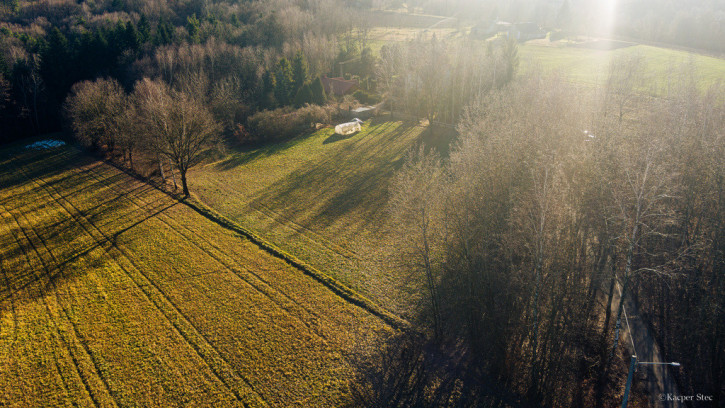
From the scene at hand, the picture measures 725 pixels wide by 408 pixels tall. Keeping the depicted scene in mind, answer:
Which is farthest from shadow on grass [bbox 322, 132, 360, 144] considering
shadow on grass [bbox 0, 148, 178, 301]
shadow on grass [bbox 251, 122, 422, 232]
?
shadow on grass [bbox 0, 148, 178, 301]

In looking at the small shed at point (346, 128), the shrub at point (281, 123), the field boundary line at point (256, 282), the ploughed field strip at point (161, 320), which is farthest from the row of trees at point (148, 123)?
the small shed at point (346, 128)

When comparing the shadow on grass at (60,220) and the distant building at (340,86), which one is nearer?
the shadow on grass at (60,220)

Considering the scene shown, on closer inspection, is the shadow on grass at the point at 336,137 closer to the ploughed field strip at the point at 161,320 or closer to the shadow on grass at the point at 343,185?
the shadow on grass at the point at 343,185

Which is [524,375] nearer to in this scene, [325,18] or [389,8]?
[325,18]

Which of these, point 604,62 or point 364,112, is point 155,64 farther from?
point 604,62

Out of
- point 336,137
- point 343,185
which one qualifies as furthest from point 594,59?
point 343,185

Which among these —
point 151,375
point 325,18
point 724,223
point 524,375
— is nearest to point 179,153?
point 151,375
